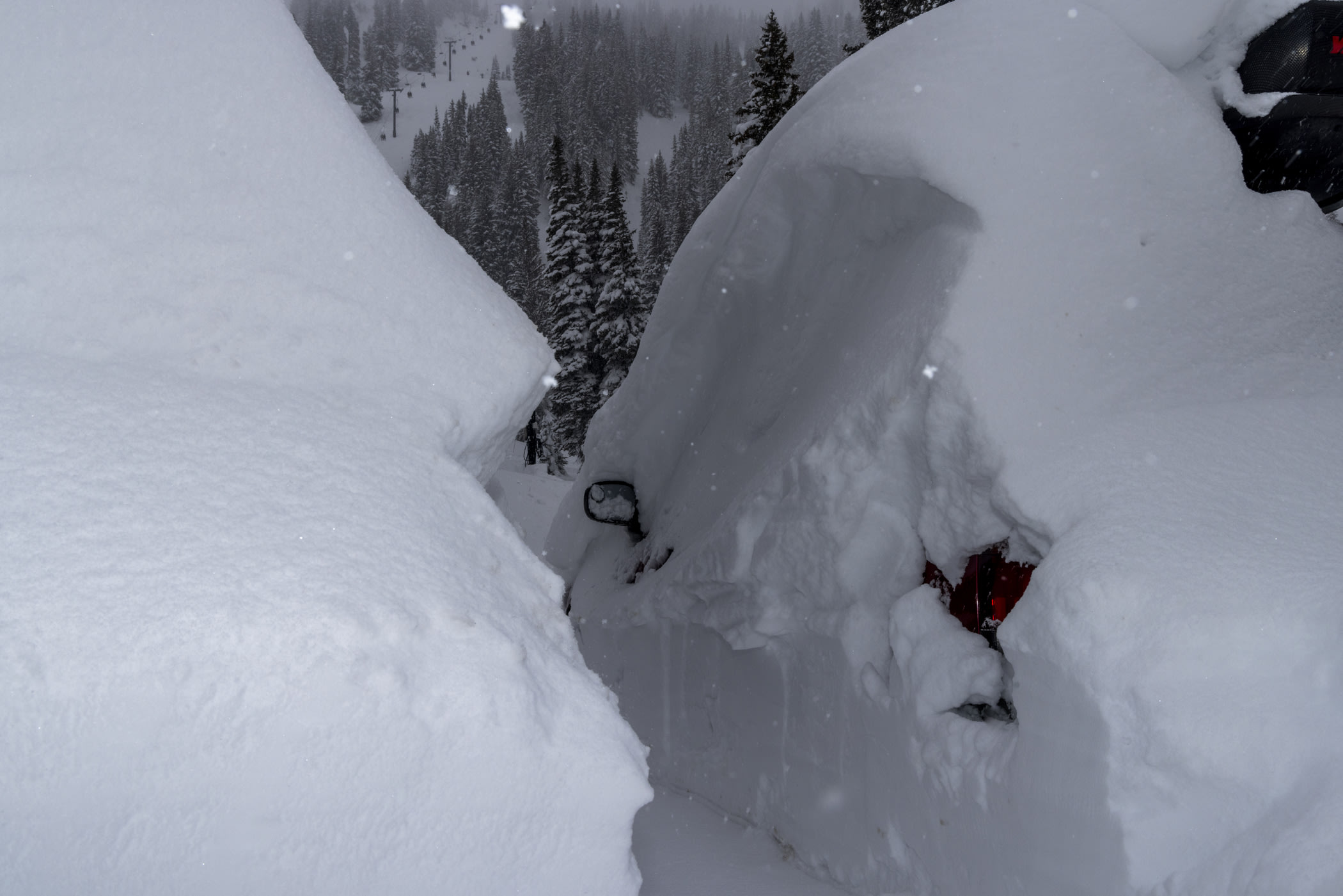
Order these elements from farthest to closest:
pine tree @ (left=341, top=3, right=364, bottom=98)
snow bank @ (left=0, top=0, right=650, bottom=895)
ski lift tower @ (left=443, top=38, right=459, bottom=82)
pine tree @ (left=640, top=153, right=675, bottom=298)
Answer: ski lift tower @ (left=443, top=38, right=459, bottom=82) → pine tree @ (left=341, top=3, right=364, bottom=98) → pine tree @ (left=640, top=153, right=675, bottom=298) → snow bank @ (left=0, top=0, right=650, bottom=895)

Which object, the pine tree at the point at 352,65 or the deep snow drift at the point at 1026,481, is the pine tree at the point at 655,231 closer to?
the deep snow drift at the point at 1026,481

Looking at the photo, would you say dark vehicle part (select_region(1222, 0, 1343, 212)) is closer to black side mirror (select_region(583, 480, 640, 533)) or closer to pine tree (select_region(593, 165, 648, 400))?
black side mirror (select_region(583, 480, 640, 533))

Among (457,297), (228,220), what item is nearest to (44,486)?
(228,220)

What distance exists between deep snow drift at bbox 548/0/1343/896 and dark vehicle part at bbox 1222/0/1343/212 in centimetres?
12

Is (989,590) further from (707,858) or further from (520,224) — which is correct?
(520,224)

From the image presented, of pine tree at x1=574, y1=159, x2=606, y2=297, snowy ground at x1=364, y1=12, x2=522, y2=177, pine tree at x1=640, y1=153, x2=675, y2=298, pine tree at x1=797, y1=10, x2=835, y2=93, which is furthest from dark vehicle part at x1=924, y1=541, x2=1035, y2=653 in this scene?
snowy ground at x1=364, y1=12, x2=522, y2=177

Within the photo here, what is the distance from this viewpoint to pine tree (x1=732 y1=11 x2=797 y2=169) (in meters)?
20.2

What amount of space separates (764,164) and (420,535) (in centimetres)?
355

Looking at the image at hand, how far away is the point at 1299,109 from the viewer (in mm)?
3805

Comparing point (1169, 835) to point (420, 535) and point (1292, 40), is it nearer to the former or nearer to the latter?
point (420, 535)

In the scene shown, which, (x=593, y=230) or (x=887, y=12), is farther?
(x=593, y=230)

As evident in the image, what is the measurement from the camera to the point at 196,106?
8.70 feet

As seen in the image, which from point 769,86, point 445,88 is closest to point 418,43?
point 445,88

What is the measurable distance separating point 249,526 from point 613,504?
412cm
